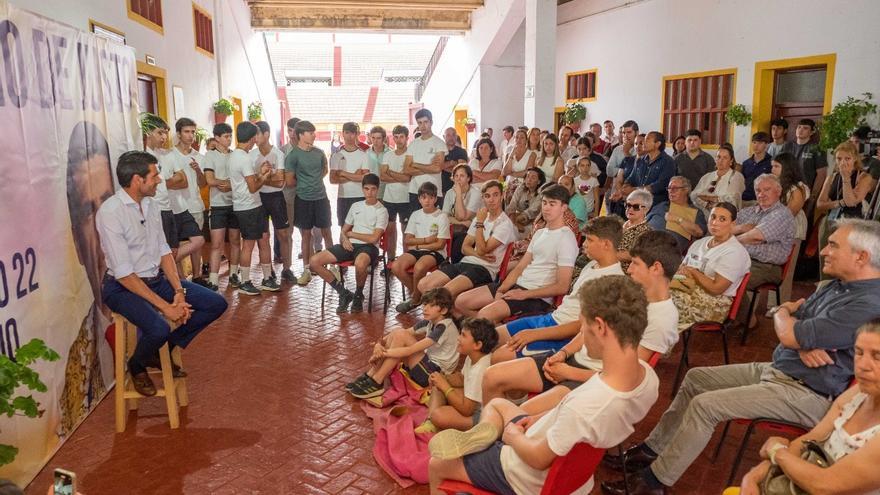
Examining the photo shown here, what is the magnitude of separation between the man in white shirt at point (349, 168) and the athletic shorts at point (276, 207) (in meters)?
0.62

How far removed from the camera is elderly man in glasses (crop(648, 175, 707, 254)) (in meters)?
5.81

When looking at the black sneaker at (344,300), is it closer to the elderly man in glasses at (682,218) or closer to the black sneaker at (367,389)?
the black sneaker at (367,389)

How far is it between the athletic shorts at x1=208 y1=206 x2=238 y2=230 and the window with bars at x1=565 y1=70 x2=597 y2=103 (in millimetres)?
9259

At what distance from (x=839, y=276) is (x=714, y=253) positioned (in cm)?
159

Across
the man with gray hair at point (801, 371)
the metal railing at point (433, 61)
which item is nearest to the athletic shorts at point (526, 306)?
the man with gray hair at point (801, 371)

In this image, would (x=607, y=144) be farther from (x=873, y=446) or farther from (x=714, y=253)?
(x=873, y=446)

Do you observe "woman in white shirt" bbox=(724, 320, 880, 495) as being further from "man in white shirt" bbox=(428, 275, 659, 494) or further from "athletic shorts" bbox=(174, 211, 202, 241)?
"athletic shorts" bbox=(174, 211, 202, 241)

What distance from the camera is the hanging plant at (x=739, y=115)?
9.95 meters

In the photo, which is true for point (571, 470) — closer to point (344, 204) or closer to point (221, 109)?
point (344, 204)

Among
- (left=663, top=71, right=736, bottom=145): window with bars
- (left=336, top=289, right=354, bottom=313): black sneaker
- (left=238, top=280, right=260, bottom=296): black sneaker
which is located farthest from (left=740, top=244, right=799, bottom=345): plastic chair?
(left=663, top=71, right=736, bottom=145): window with bars

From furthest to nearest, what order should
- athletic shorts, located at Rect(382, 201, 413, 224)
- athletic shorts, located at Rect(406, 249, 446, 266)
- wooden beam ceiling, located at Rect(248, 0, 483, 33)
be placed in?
wooden beam ceiling, located at Rect(248, 0, 483, 33) < athletic shorts, located at Rect(382, 201, 413, 224) < athletic shorts, located at Rect(406, 249, 446, 266)

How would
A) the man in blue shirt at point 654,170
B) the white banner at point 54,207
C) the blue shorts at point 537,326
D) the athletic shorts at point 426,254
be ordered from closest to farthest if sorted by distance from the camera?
the white banner at point 54,207 < the blue shorts at point 537,326 < the athletic shorts at point 426,254 < the man in blue shirt at point 654,170

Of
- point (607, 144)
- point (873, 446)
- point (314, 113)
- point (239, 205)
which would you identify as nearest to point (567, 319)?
point (873, 446)

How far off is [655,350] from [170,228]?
506cm
